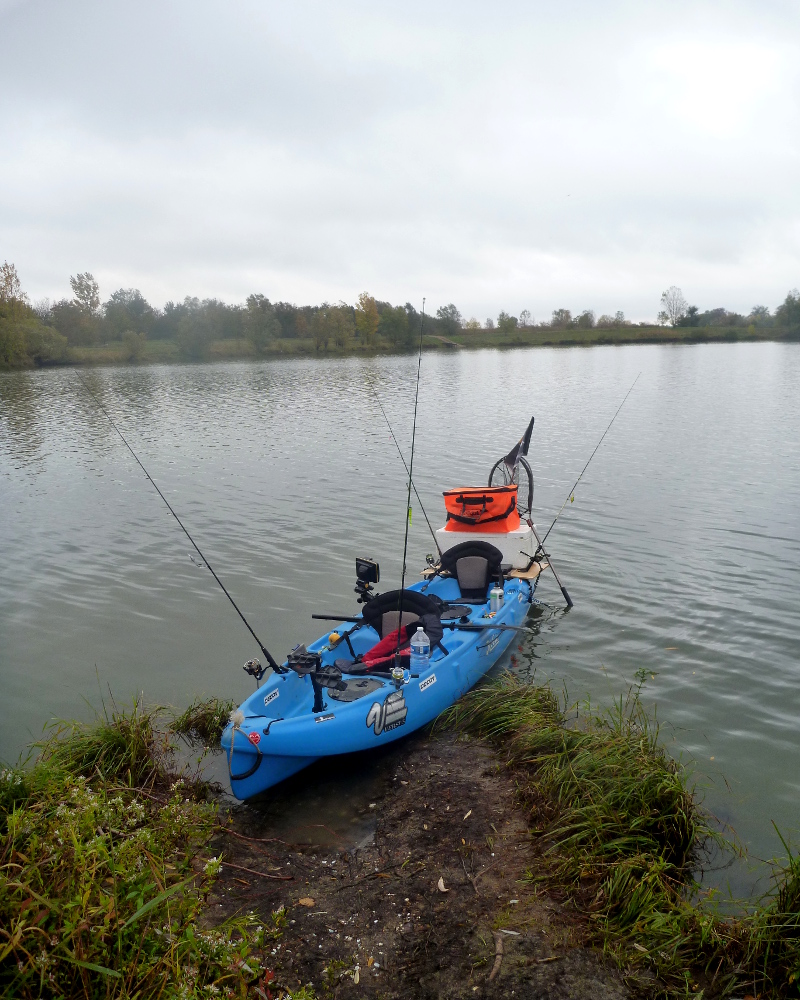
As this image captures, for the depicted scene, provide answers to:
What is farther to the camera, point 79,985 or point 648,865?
point 648,865

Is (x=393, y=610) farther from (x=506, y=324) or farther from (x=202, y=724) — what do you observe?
(x=506, y=324)

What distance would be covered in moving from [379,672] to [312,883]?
2.38 meters

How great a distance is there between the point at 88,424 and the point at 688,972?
27.3m

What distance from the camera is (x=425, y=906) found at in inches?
159

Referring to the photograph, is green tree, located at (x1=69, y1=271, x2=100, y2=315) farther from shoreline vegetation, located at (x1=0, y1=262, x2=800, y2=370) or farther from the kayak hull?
the kayak hull

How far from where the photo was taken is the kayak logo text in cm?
581

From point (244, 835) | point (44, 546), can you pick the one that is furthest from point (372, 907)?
point (44, 546)

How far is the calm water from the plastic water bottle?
2060 millimetres

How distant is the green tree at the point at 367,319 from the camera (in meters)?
70.6

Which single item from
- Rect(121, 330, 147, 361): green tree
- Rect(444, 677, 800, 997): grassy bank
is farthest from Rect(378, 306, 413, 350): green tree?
Rect(444, 677, 800, 997): grassy bank

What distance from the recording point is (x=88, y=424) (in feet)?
87.2

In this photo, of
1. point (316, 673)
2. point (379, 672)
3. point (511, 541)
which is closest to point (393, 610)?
point (379, 672)

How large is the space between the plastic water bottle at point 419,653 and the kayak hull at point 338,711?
0.25 ft

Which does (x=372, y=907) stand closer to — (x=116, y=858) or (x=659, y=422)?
(x=116, y=858)
